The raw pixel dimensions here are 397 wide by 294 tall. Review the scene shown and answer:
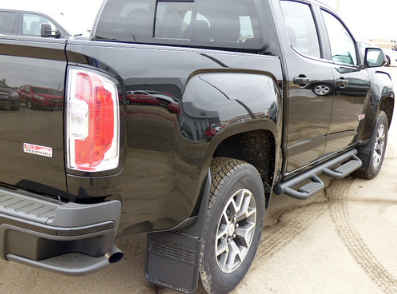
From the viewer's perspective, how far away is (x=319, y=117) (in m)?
3.56

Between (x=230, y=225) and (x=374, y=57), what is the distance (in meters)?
2.69

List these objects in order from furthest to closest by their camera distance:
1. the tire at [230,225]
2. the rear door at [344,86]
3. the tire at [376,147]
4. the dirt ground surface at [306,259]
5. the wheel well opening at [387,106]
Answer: the wheel well opening at [387,106] → the tire at [376,147] → the rear door at [344,86] → the dirt ground surface at [306,259] → the tire at [230,225]

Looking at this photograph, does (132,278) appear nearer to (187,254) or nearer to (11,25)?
(187,254)

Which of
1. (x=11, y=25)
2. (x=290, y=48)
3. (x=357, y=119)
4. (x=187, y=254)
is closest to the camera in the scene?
(x=187, y=254)

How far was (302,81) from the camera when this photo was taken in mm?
3176

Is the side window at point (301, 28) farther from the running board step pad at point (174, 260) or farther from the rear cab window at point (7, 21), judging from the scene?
the rear cab window at point (7, 21)

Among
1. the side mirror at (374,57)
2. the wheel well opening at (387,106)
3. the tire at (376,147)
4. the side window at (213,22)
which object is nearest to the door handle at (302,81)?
the side window at (213,22)

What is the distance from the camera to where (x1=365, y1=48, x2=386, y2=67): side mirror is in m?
4.41

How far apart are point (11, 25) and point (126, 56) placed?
8278mm

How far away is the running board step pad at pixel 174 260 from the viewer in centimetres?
235

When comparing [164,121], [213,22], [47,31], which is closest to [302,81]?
[213,22]

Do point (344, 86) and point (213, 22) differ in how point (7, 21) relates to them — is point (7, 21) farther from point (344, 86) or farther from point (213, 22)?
point (344, 86)

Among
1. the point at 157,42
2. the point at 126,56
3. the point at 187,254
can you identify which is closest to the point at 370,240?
the point at 187,254

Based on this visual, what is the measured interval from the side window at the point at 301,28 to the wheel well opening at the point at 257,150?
0.79m
